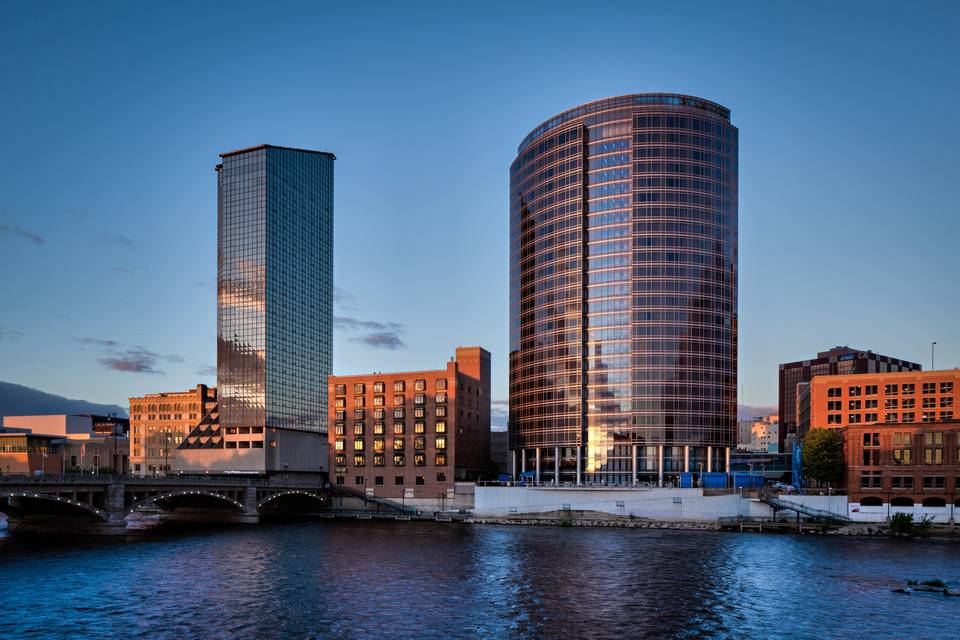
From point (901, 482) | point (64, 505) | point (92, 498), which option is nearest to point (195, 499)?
point (64, 505)

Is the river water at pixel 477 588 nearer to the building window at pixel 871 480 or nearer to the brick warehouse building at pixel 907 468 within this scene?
the brick warehouse building at pixel 907 468

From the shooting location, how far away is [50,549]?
398 feet

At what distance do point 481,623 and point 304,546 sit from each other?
218 ft

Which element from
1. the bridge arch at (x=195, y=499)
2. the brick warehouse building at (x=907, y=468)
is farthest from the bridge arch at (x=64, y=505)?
the brick warehouse building at (x=907, y=468)

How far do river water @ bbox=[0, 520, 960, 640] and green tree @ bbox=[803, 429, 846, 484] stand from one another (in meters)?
42.0

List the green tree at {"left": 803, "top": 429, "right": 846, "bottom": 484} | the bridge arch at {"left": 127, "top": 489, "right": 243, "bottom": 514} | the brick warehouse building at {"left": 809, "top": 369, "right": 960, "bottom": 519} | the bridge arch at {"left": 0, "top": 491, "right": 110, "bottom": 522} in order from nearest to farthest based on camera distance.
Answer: the bridge arch at {"left": 0, "top": 491, "right": 110, "bottom": 522}, the brick warehouse building at {"left": 809, "top": 369, "right": 960, "bottom": 519}, the bridge arch at {"left": 127, "top": 489, "right": 243, "bottom": 514}, the green tree at {"left": 803, "top": 429, "right": 846, "bottom": 484}

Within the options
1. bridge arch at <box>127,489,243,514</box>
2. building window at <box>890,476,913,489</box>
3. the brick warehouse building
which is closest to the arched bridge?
bridge arch at <box>127,489,243,514</box>

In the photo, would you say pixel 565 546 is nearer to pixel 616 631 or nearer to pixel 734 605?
pixel 734 605

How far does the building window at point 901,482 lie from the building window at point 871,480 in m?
2.28

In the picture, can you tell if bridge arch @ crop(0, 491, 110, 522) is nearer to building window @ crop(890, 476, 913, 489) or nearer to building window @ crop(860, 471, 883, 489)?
building window @ crop(860, 471, 883, 489)

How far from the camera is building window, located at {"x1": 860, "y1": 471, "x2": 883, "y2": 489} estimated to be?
163 metres

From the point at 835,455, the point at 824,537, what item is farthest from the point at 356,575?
the point at 835,455

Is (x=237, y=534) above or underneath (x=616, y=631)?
underneath

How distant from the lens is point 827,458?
577 feet
